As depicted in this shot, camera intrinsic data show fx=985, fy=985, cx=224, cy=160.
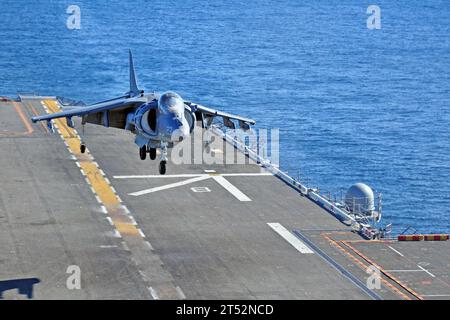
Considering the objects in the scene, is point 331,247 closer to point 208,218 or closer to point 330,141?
point 208,218

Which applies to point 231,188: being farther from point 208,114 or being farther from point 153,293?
point 153,293

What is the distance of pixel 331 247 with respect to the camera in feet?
231

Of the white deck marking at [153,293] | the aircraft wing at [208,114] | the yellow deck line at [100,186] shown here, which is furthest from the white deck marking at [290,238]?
the white deck marking at [153,293]

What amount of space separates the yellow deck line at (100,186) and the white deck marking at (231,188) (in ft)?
33.0

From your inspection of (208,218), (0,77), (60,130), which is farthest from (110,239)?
(0,77)

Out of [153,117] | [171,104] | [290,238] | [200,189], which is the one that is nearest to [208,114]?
[153,117]

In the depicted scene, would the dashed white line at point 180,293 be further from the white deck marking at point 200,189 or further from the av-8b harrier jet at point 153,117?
the white deck marking at point 200,189

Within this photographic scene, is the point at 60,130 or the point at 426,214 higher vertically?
the point at 60,130

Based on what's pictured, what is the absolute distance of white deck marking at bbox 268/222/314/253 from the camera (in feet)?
230

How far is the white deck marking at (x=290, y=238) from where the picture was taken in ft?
230

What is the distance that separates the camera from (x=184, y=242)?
230 ft

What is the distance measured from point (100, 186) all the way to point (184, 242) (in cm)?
1675
